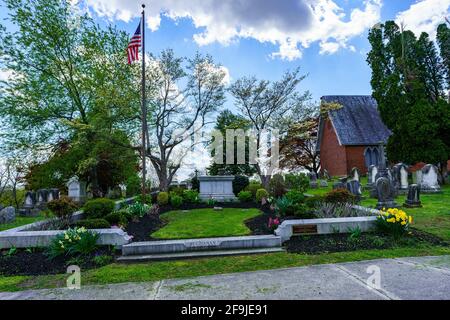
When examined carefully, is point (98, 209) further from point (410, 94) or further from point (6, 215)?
point (410, 94)

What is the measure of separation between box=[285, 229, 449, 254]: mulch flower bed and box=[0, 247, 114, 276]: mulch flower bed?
14.3 feet

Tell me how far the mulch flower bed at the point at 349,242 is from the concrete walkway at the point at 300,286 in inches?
48.2

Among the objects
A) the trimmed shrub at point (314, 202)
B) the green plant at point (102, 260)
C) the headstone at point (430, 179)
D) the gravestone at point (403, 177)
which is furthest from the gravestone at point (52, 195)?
the headstone at point (430, 179)

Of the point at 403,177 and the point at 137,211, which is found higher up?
the point at 403,177

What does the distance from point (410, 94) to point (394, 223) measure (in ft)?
56.4

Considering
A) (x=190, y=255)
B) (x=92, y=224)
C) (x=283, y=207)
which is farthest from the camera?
(x=283, y=207)

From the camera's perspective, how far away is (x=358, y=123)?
95.0 ft

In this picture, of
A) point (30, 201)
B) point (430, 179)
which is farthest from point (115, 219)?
point (430, 179)

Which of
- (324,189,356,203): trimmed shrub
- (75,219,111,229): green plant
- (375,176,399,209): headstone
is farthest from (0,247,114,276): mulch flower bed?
(375,176,399,209): headstone

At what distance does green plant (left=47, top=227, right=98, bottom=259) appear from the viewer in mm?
5875

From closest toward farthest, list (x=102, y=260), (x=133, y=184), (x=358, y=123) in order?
(x=102, y=260), (x=133, y=184), (x=358, y=123)

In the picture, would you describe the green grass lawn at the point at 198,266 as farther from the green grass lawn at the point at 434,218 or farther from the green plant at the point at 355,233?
the green grass lawn at the point at 434,218
